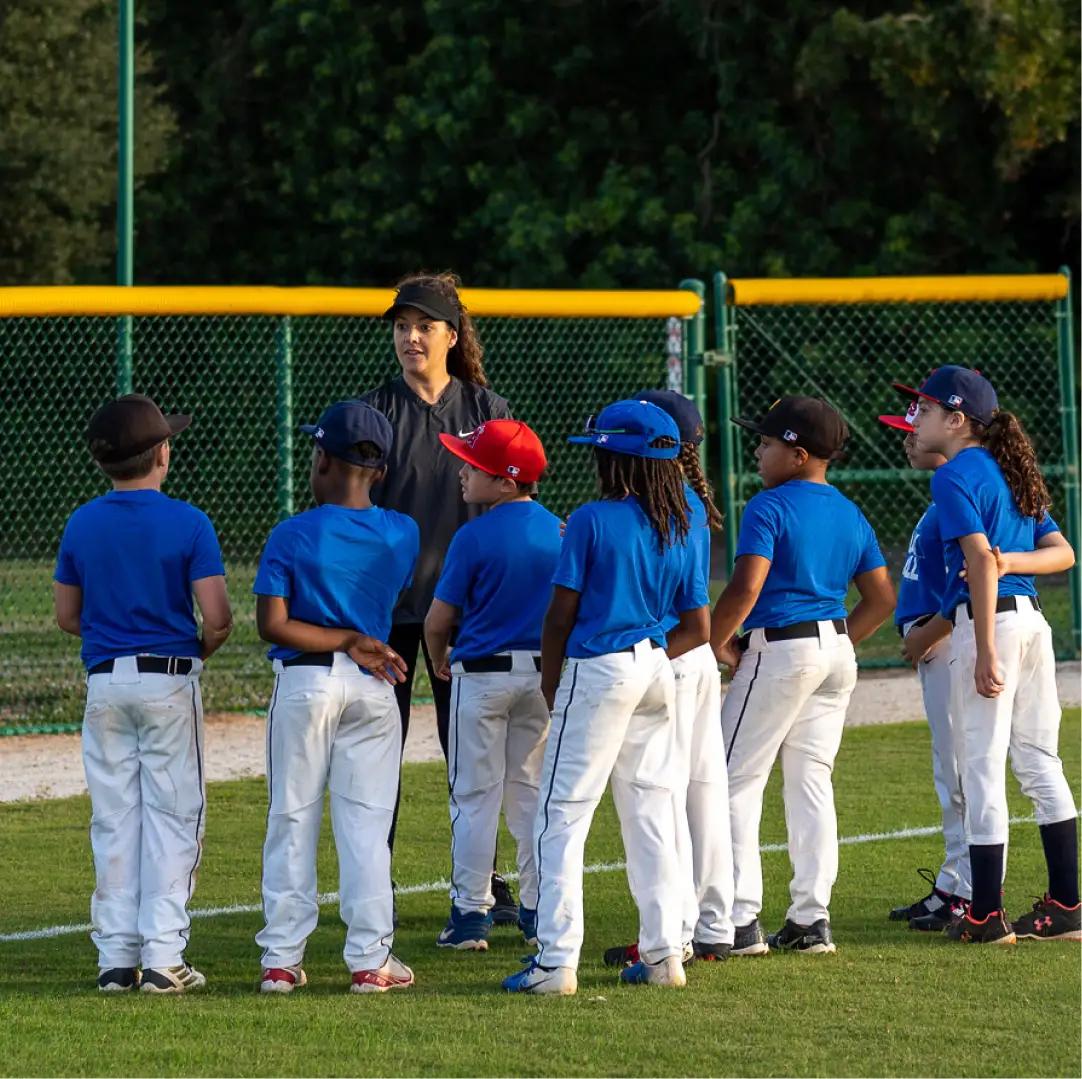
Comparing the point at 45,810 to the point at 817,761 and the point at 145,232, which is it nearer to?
the point at 817,761

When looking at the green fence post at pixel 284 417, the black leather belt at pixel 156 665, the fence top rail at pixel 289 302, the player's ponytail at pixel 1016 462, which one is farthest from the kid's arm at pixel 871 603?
the green fence post at pixel 284 417

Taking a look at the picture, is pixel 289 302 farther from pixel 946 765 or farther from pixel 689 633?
pixel 689 633

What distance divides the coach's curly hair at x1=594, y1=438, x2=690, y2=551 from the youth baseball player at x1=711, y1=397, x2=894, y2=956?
0.39 m

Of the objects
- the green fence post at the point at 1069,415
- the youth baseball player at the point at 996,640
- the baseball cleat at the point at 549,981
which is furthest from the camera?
the green fence post at the point at 1069,415

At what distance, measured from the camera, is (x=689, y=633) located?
219 inches

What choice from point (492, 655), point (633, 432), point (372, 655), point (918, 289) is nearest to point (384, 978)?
point (372, 655)

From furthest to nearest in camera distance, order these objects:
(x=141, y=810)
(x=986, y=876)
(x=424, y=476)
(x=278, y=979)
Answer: (x=424, y=476) < (x=986, y=876) < (x=141, y=810) < (x=278, y=979)

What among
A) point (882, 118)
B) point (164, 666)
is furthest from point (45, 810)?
point (882, 118)

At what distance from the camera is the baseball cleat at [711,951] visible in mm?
5734

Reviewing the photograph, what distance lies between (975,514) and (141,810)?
8.31ft

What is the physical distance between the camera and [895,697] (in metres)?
11.5

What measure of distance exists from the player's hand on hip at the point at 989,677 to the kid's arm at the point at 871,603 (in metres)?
0.36

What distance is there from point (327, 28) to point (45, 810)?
64.8ft

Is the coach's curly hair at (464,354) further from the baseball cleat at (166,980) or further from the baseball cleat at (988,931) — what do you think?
the baseball cleat at (988,931)
